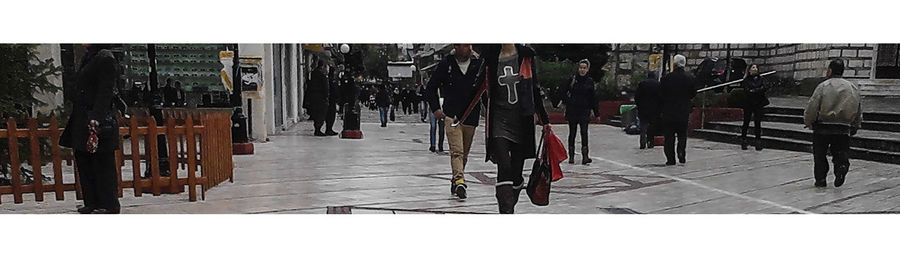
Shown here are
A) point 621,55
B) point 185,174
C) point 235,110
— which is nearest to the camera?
point 621,55

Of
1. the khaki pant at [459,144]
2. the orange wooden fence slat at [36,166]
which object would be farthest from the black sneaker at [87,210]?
the khaki pant at [459,144]

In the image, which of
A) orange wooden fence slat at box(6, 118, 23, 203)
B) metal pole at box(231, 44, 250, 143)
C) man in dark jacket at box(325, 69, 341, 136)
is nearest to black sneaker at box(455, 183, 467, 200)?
man in dark jacket at box(325, 69, 341, 136)

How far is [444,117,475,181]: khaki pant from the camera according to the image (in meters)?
3.98

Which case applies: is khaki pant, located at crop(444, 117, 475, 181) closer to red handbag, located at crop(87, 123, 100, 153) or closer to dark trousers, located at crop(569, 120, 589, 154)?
dark trousers, located at crop(569, 120, 589, 154)

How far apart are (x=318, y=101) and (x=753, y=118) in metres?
3.03

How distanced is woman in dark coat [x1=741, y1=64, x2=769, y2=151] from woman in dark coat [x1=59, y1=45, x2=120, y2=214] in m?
3.97

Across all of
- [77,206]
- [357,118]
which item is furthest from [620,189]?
[77,206]

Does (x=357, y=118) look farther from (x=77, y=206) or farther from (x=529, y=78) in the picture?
(x=77, y=206)

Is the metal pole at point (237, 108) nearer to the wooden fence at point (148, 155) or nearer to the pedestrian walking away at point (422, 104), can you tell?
the wooden fence at point (148, 155)

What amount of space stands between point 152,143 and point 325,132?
3.78ft

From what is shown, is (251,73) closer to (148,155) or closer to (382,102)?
(148,155)

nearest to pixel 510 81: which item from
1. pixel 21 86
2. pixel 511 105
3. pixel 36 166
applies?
pixel 511 105

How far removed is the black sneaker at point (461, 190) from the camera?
414 centimetres

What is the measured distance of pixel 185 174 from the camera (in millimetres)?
4641
